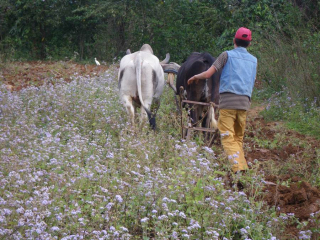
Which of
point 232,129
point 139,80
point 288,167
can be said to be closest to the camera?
point 232,129

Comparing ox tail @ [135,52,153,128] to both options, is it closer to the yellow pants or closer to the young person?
the yellow pants

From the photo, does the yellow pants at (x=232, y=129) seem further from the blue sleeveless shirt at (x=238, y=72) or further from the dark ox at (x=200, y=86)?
the dark ox at (x=200, y=86)

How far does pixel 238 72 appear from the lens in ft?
21.9

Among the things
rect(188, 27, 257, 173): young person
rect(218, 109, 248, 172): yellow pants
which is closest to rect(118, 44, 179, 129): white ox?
rect(218, 109, 248, 172): yellow pants

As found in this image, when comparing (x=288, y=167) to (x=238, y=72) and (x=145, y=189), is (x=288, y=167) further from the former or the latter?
(x=145, y=189)

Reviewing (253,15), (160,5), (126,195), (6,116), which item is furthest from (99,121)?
(160,5)

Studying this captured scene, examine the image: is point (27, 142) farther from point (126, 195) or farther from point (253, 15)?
point (253, 15)

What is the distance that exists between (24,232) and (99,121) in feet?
15.5

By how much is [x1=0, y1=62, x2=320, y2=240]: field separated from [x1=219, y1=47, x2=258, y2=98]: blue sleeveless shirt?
923 mm

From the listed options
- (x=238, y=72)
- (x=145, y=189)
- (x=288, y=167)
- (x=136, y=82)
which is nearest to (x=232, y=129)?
(x=238, y=72)

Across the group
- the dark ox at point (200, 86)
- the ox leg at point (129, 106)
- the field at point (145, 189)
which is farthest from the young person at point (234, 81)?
the ox leg at point (129, 106)

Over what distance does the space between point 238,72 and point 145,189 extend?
2.54 m

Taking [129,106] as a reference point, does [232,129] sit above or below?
above

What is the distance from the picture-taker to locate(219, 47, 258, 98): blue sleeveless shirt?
21.9ft
